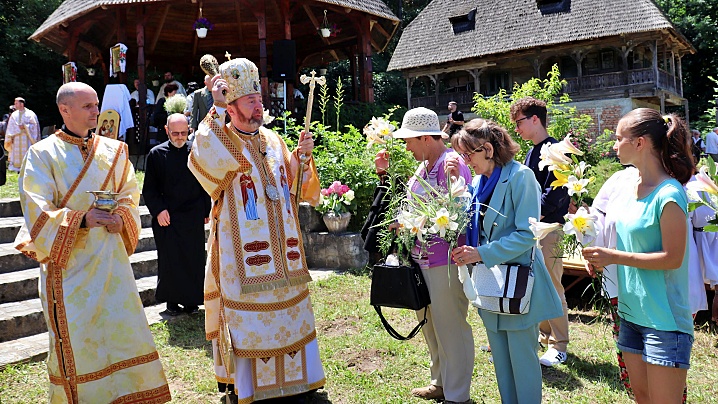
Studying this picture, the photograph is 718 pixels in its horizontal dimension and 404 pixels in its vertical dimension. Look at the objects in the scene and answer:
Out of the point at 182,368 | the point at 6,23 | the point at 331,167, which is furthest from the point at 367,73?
the point at 6,23

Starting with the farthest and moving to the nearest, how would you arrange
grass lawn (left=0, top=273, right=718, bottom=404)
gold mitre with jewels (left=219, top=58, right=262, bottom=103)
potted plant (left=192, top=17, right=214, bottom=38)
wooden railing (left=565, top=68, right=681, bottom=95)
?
wooden railing (left=565, top=68, right=681, bottom=95) → potted plant (left=192, top=17, right=214, bottom=38) → grass lawn (left=0, top=273, right=718, bottom=404) → gold mitre with jewels (left=219, top=58, right=262, bottom=103)

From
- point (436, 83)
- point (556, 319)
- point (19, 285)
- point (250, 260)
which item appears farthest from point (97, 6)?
point (436, 83)

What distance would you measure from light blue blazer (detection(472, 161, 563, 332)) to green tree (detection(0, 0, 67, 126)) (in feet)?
86.5

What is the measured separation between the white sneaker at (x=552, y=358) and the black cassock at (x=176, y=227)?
131 inches

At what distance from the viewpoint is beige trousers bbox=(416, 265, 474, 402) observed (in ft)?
11.8

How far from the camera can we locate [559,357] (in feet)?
14.5

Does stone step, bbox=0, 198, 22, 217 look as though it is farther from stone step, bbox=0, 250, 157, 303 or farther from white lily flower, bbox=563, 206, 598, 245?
white lily flower, bbox=563, 206, 598, 245

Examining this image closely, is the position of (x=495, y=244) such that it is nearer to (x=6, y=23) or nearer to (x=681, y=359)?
(x=681, y=359)

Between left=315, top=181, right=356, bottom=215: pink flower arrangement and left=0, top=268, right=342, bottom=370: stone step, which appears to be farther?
left=315, top=181, right=356, bottom=215: pink flower arrangement

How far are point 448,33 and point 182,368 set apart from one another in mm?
26760

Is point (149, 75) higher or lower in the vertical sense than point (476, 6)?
lower

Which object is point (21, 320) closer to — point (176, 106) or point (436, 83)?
point (176, 106)

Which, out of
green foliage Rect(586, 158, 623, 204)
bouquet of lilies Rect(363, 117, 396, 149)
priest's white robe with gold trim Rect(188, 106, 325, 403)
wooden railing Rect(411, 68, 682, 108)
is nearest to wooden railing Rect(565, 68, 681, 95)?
wooden railing Rect(411, 68, 682, 108)

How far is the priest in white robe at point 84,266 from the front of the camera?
3336 millimetres
